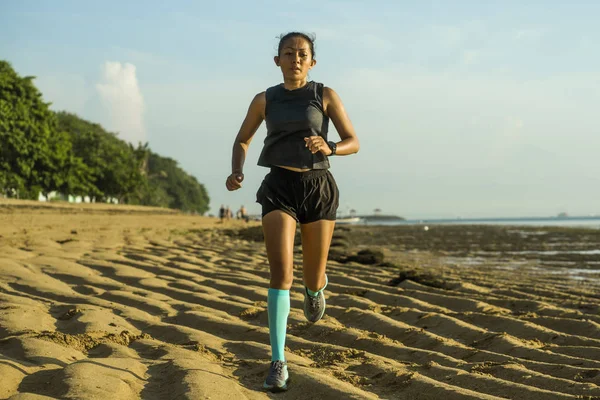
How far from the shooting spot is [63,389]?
9.51ft

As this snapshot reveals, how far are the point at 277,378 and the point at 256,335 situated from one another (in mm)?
1275

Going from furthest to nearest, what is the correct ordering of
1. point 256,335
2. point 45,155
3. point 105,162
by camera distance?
point 105,162, point 45,155, point 256,335

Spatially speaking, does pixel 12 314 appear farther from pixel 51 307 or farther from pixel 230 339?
pixel 230 339

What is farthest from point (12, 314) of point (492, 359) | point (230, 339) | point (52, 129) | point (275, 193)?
point (52, 129)

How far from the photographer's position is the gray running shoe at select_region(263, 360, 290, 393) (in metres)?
3.23

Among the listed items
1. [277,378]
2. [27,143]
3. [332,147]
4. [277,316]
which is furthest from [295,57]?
[27,143]

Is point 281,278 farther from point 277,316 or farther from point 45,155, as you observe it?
point 45,155

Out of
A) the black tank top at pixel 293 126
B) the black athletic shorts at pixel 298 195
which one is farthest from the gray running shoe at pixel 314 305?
the black tank top at pixel 293 126

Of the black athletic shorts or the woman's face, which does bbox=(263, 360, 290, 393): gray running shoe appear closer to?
the black athletic shorts

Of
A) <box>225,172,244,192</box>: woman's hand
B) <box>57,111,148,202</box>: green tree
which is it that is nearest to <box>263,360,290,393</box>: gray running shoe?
<box>225,172,244,192</box>: woman's hand

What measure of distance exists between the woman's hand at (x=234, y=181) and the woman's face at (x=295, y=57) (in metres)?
0.64

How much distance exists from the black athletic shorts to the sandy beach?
87 cm

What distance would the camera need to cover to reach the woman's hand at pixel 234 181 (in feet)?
12.1

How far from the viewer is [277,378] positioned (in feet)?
10.7
